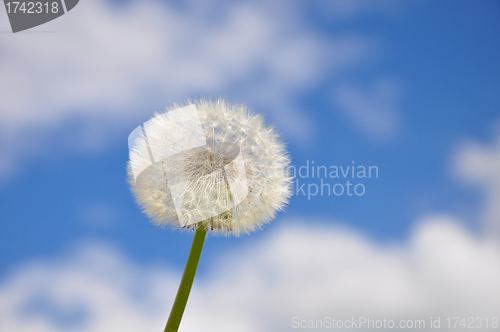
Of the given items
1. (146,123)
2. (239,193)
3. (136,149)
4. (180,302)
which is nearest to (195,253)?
(180,302)

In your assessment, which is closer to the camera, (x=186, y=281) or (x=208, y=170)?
(x=186, y=281)

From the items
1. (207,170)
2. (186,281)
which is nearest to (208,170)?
(207,170)

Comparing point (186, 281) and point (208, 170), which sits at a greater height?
point (208, 170)

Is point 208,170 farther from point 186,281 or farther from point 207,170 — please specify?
point 186,281

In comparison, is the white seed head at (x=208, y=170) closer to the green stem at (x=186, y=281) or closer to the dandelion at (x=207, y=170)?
the dandelion at (x=207, y=170)

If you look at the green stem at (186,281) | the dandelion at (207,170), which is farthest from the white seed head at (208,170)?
the green stem at (186,281)

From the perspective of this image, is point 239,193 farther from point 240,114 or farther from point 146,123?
point 146,123
